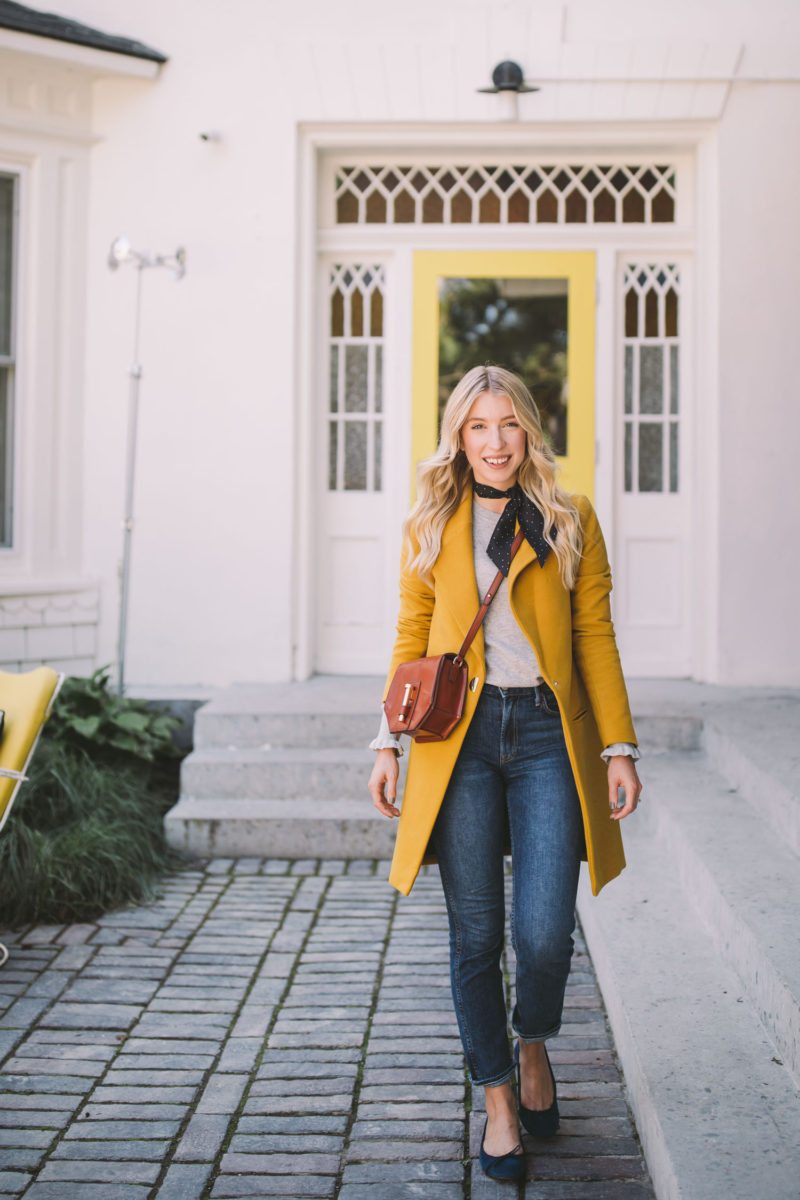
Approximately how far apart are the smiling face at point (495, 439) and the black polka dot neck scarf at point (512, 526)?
0.11 feet

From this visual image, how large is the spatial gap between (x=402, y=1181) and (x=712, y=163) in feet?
19.5

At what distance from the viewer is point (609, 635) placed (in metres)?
3.01

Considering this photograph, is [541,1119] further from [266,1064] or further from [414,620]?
[414,620]

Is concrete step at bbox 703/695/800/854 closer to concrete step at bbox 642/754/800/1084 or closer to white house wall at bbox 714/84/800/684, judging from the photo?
concrete step at bbox 642/754/800/1084

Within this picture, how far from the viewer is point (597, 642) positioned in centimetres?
299

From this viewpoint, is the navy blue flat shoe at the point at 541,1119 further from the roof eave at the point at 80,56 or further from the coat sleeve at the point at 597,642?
the roof eave at the point at 80,56

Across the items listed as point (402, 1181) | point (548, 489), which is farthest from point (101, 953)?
point (548, 489)

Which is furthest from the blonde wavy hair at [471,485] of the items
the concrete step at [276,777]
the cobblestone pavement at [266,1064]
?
the concrete step at [276,777]

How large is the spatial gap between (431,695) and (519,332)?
5.04 meters

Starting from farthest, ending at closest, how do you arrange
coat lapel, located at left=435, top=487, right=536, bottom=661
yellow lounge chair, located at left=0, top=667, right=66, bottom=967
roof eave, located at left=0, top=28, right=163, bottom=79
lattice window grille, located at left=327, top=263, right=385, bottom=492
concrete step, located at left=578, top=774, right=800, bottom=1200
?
lattice window grille, located at left=327, top=263, right=385, bottom=492 → roof eave, located at left=0, top=28, right=163, bottom=79 → yellow lounge chair, located at left=0, top=667, right=66, bottom=967 → coat lapel, located at left=435, top=487, right=536, bottom=661 → concrete step, located at left=578, top=774, right=800, bottom=1200

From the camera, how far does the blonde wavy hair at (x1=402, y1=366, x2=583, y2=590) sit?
9.72ft

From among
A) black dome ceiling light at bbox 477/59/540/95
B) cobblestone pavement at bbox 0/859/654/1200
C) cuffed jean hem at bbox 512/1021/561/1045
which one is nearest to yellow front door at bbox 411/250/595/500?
black dome ceiling light at bbox 477/59/540/95

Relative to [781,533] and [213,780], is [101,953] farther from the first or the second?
[781,533]

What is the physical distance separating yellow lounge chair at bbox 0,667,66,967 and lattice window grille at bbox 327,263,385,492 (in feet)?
10.6
